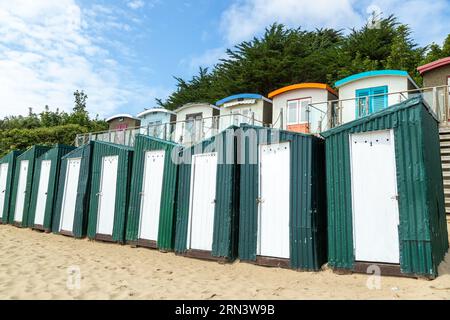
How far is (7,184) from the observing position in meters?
15.2

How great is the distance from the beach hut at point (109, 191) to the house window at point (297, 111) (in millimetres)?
8770

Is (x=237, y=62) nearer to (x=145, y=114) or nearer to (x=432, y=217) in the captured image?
(x=145, y=114)

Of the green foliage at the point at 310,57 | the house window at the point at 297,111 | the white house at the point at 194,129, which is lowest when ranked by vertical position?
the white house at the point at 194,129

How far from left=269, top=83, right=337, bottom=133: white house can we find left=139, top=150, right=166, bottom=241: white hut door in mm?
7432

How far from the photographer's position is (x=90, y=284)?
5.59m

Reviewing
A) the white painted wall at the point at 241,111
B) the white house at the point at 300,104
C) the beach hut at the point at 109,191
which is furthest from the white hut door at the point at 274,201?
the white painted wall at the point at 241,111

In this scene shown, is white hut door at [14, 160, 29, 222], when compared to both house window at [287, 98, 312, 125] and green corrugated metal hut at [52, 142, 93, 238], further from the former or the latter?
house window at [287, 98, 312, 125]

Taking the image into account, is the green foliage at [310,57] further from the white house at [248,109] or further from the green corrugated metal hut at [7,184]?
the green corrugated metal hut at [7,184]

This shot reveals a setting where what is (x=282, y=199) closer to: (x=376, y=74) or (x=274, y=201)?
(x=274, y=201)

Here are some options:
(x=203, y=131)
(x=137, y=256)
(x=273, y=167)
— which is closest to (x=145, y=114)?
(x=203, y=131)

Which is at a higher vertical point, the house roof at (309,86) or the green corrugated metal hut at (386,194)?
the house roof at (309,86)

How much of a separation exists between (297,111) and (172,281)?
11.9 meters

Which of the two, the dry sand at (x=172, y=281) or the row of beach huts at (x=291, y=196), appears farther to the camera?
the row of beach huts at (x=291, y=196)

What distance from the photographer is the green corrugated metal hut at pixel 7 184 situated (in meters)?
15.0
